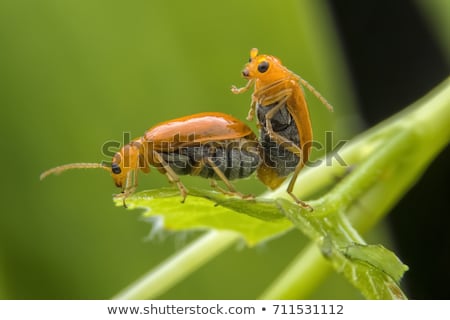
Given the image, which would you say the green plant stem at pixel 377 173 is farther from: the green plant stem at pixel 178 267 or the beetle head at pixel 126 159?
the beetle head at pixel 126 159

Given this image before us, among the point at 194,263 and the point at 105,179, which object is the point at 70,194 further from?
the point at 194,263

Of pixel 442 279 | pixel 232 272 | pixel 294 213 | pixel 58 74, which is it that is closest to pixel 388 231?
pixel 442 279

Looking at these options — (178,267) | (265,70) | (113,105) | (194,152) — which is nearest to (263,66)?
(265,70)

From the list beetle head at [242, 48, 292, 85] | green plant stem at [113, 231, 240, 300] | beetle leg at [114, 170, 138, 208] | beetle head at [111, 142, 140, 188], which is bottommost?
green plant stem at [113, 231, 240, 300]

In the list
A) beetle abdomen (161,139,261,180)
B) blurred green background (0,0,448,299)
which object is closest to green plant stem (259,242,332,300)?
beetle abdomen (161,139,261,180)

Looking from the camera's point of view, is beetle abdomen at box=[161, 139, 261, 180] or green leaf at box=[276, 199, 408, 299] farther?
beetle abdomen at box=[161, 139, 261, 180]

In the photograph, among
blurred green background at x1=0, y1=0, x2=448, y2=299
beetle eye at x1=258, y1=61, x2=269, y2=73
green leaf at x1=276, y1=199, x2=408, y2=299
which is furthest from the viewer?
blurred green background at x1=0, y1=0, x2=448, y2=299

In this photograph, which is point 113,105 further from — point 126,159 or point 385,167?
point 385,167

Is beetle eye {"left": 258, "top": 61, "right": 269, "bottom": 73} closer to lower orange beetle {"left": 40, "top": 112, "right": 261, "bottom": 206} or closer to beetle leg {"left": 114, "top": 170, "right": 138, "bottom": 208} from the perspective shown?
lower orange beetle {"left": 40, "top": 112, "right": 261, "bottom": 206}
